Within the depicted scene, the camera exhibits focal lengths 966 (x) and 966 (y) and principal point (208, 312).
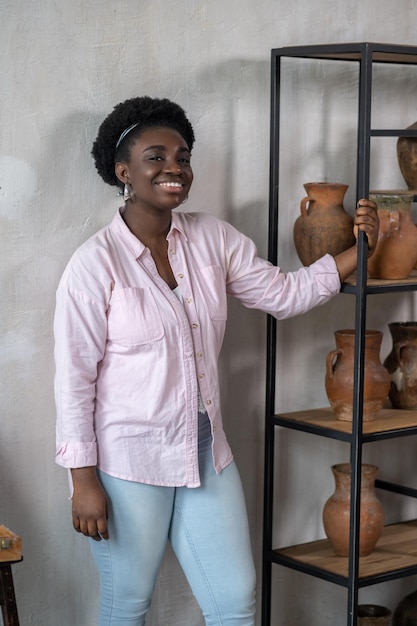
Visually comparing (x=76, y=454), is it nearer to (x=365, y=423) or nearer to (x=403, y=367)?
(x=365, y=423)

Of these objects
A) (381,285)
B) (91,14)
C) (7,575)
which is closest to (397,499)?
(381,285)

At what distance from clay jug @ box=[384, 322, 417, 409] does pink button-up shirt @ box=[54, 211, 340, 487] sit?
66cm

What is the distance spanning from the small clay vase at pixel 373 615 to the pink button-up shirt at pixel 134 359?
36.6 inches

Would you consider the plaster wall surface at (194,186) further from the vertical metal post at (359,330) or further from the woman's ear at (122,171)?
the vertical metal post at (359,330)

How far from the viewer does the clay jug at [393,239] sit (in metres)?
2.55

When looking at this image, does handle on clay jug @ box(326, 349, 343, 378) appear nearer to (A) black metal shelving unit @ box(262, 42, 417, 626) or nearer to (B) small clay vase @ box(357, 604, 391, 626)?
(A) black metal shelving unit @ box(262, 42, 417, 626)

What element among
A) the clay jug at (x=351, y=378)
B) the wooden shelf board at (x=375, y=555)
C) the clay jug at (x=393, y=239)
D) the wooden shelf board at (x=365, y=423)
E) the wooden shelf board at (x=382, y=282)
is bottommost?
the wooden shelf board at (x=375, y=555)

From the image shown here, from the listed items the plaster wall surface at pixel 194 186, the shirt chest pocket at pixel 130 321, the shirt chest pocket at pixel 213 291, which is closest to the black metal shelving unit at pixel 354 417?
the plaster wall surface at pixel 194 186

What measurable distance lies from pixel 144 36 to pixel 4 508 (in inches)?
50.3

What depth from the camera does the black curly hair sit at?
89.7 inches

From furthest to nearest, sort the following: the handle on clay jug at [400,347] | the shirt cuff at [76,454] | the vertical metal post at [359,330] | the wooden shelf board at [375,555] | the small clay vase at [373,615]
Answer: the small clay vase at [373,615]
the handle on clay jug at [400,347]
the wooden shelf board at [375,555]
the vertical metal post at [359,330]
the shirt cuff at [76,454]

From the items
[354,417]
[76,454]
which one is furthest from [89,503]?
[354,417]

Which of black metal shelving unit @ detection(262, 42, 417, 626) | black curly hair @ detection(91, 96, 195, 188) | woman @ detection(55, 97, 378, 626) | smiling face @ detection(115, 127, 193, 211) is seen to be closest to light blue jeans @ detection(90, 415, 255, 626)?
woman @ detection(55, 97, 378, 626)

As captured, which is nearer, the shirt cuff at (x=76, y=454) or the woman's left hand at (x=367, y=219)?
the shirt cuff at (x=76, y=454)
